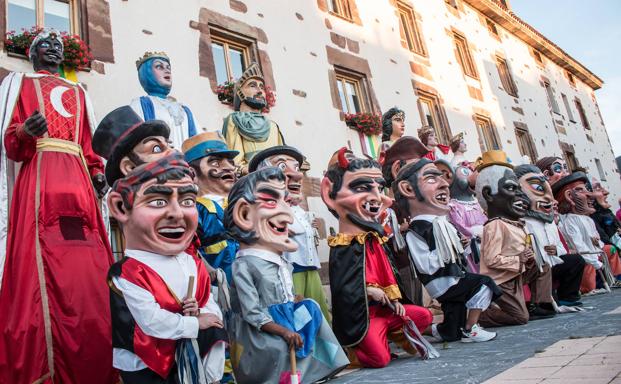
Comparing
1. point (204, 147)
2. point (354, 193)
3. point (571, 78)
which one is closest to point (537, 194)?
point (354, 193)

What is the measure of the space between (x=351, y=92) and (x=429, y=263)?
553cm

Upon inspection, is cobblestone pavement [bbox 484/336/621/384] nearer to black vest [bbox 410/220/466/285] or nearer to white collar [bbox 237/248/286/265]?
black vest [bbox 410/220/466/285]

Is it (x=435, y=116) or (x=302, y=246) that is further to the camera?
(x=435, y=116)

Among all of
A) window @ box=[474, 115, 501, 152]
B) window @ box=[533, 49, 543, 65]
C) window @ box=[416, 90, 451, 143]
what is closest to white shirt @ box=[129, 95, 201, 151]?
window @ box=[416, 90, 451, 143]

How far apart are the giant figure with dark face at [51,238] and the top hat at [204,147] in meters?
0.63

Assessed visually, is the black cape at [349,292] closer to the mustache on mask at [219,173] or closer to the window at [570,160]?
the mustache on mask at [219,173]

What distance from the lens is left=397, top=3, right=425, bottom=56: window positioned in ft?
35.2

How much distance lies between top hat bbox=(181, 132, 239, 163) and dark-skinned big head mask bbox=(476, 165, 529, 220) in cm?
257

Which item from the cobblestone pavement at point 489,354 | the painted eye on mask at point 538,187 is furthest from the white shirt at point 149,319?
the painted eye on mask at point 538,187

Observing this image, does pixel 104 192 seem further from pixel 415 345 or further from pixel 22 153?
pixel 415 345

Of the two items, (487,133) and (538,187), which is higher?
(487,133)

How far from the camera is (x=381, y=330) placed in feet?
11.0

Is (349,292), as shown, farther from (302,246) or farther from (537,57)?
(537,57)

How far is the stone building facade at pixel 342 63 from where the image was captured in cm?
553
